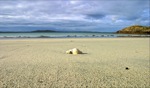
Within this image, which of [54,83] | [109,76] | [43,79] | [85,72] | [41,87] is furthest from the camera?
[85,72]

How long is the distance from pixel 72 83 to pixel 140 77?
174 centimetres

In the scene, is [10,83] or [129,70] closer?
[10,83]

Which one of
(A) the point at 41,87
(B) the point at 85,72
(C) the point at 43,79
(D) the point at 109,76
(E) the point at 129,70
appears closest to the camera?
(A) the point at 41,87

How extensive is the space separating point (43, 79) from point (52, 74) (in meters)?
0.42

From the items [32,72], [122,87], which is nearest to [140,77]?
[122,87]

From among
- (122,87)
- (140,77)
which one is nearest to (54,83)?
(122,87)

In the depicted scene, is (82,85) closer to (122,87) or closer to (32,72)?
(122,87)

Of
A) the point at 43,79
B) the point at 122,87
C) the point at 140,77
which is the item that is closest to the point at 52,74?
the point at 43,79

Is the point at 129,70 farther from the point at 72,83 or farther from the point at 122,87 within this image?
the point at 72,83

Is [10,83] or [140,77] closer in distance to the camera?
[10,83]

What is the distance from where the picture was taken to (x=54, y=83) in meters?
3.32

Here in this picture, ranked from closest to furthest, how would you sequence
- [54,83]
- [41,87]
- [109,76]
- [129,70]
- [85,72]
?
[41,87]
[54,83]
[109,76]
[85,72]
[129,70]

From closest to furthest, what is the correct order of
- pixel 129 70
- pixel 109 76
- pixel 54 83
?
pixel 54 83
pixel 109 76
pixel 129 70

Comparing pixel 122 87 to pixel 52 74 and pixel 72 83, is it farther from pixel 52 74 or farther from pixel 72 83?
pixel 52 74
